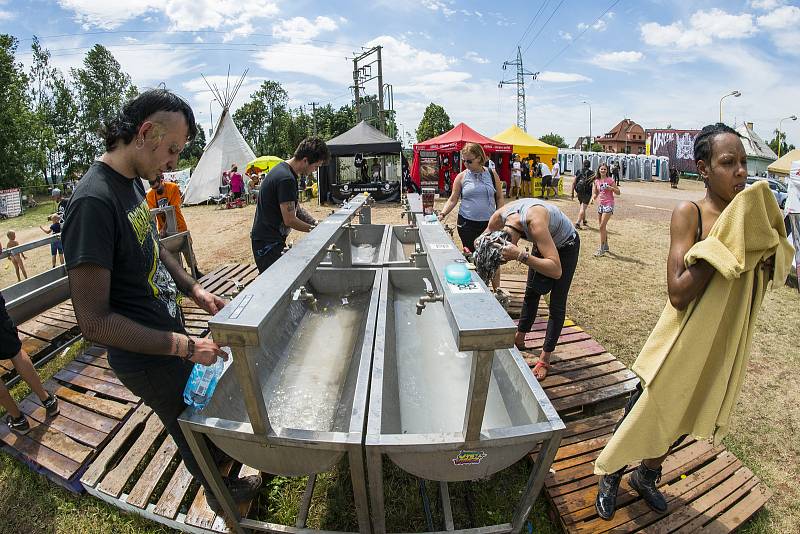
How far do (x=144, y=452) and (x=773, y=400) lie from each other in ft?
15.5

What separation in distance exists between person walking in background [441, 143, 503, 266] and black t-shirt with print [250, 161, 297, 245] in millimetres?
1692

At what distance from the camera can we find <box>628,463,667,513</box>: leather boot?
2117mm

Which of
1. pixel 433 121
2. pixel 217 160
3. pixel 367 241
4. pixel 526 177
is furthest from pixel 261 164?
Answer: pixel 433 121

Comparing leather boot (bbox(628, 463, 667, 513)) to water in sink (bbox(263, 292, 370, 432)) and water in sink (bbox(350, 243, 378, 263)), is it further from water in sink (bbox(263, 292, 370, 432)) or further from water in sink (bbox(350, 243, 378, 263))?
water in sink (bbox(350, 243, 378, 263))

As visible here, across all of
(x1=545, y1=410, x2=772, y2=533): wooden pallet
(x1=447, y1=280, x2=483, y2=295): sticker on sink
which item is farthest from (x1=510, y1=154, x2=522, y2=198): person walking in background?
(x1=447, y1=280, x2=483, y2=295): sticker on sink

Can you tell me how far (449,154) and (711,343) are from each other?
16.5 meters

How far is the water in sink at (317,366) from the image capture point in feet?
8.58

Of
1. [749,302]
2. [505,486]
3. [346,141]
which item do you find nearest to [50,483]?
[505,486]

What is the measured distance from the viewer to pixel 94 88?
119 feet

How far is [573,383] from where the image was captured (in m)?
3.18

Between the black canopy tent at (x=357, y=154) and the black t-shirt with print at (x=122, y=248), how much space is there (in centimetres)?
1300

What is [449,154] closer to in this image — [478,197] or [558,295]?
[478,197]

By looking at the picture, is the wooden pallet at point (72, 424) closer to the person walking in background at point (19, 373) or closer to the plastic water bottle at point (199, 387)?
the person walking in background at point (19, 373)

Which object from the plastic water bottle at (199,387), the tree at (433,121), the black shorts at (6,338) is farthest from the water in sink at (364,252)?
the tree at (433,121)
